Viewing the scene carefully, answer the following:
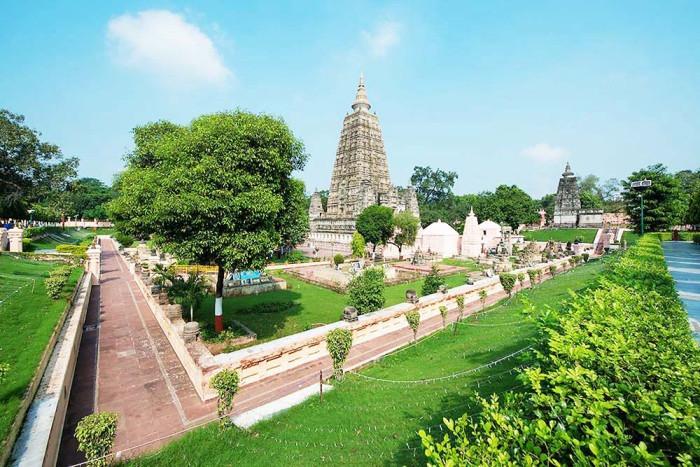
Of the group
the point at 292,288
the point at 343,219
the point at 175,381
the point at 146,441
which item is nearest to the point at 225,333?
the point at 175,381

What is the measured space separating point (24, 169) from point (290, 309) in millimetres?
35983

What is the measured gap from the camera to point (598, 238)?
4447cm

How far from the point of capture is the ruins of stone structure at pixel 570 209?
171 feet

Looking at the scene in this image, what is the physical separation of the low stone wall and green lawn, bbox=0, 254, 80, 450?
23 centimetres

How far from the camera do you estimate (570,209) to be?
2135 inches

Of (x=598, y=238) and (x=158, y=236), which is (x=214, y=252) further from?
(x=598, y=238)

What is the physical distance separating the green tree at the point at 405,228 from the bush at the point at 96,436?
1297 inches

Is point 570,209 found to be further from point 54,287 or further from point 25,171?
point 25,171

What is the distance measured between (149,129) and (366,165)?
93.7ft

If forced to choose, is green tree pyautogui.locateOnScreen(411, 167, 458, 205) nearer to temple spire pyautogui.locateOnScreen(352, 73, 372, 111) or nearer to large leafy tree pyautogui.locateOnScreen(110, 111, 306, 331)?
temple spire pyautogui.locateOnScreen(352, 73, 372, 111)

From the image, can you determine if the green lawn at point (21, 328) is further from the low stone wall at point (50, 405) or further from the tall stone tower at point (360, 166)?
the tall stone tower at point (360, 166)

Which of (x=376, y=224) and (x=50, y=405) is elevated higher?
(x=376, y=224)

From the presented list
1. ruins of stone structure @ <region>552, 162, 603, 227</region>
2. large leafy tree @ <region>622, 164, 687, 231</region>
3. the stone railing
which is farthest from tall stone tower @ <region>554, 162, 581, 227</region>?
the stone railing

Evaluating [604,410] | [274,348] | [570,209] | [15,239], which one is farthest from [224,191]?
[570,209]
